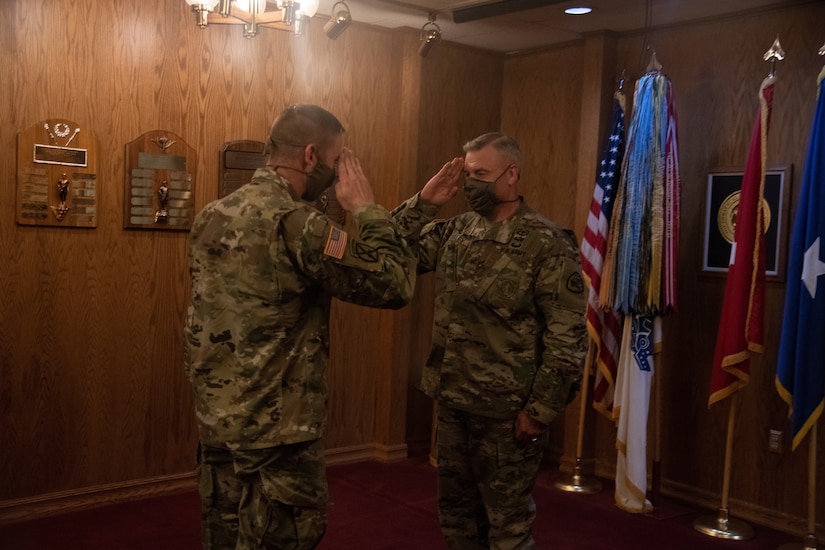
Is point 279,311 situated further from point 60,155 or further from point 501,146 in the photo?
point 60,155

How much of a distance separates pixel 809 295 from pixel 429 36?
7.32ft

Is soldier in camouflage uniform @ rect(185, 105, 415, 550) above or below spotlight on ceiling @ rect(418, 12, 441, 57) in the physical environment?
below

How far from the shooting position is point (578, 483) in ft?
15.4

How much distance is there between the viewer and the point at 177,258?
169 inches

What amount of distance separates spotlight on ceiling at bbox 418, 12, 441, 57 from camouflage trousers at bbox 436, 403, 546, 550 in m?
2.25

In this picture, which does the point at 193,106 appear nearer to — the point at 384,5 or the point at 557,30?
the point at 384,5

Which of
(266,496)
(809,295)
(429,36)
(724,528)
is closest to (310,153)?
(266,496)

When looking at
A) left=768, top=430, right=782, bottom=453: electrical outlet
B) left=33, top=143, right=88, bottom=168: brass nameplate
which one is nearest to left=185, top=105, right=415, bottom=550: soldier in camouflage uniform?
left=33, top=143, right=88, bottom=168: brass nameplate

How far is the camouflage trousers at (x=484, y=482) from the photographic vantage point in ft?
9.14

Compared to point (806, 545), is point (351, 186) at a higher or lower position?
higher

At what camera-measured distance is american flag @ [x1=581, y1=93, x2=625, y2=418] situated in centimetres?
447

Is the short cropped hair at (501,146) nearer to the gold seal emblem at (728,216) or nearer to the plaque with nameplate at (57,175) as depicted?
the gold seal emblem at (728,216)

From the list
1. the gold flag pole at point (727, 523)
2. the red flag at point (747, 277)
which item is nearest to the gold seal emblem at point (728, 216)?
the red flag at point (747, 277)

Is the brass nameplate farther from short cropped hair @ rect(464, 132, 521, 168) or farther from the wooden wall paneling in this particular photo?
the wooden wall paneling
